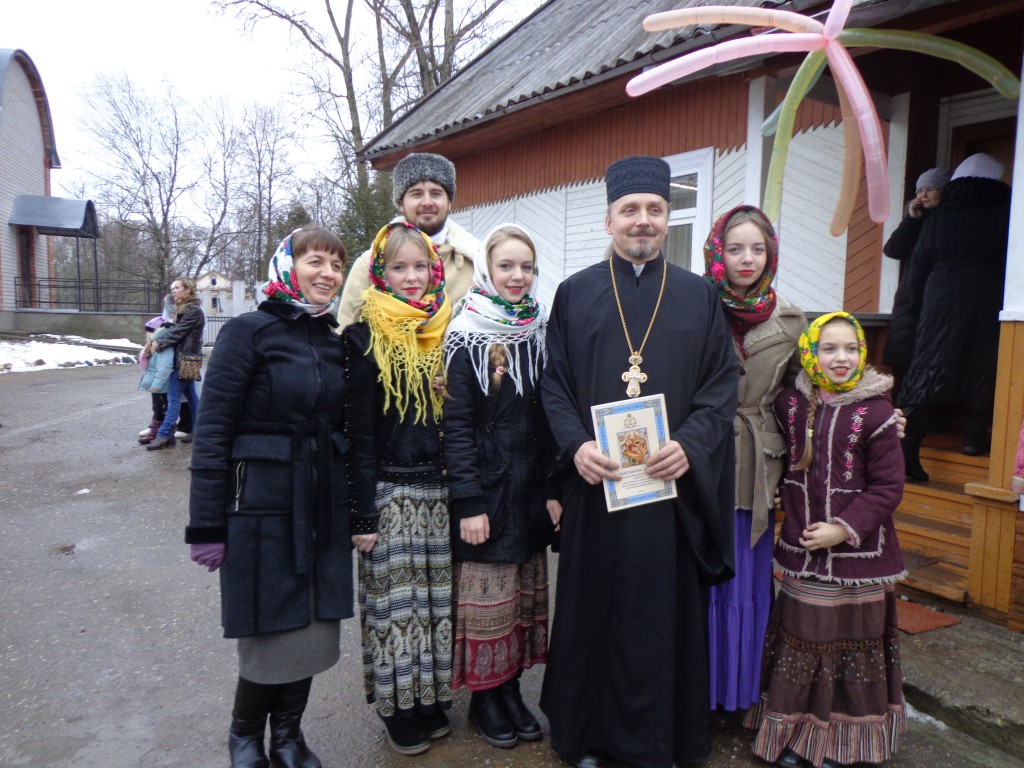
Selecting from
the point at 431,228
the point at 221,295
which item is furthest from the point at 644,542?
the point at 221,295

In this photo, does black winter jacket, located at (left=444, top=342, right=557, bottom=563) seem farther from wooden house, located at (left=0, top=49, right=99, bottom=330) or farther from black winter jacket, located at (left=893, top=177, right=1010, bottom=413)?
wooden house, located at (left=0, top=49, right=99, bottom=330)

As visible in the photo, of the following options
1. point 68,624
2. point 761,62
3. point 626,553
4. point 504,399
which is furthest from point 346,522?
point 761,62

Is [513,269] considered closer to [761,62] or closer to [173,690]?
[173,690]

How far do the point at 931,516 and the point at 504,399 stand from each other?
3091mm

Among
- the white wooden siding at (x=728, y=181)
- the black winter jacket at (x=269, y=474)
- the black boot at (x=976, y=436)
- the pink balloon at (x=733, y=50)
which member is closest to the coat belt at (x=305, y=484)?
the black winter jacket at (x=269, y=474)

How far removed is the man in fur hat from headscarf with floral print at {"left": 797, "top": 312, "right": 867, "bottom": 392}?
1.53 meters

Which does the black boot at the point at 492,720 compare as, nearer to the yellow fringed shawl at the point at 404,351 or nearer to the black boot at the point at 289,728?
Answer: the black boot at the point at 289,728

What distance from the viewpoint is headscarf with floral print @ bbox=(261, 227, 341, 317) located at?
8.02 ft

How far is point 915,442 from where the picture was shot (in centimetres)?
446

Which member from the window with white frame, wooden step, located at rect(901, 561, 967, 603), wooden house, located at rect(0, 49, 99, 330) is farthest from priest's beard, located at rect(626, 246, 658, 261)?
wooden house, located at rect(0, 49, 99, 330)

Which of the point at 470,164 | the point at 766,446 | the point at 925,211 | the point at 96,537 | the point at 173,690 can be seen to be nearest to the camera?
the point at 766,446

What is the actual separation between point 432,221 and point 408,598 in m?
1.74

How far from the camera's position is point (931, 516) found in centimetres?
426

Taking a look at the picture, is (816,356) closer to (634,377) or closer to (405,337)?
(634,377)
